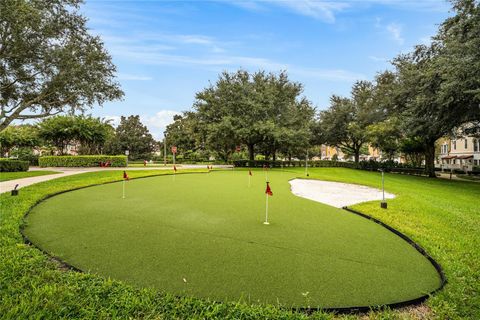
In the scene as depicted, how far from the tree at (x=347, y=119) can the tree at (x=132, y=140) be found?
32.4m

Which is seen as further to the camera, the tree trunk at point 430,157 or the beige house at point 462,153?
the beige house at point 462,153

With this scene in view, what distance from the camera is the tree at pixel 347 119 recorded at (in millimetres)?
29422

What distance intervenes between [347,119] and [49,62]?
2904 cm

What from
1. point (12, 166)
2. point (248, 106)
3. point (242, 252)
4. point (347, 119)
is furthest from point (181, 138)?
point (242, 252)

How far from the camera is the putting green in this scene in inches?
106

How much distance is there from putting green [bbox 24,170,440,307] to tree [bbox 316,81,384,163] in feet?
85.3

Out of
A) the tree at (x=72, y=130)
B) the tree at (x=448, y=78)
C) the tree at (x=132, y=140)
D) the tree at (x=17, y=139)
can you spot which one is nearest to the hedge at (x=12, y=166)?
the tree at (x=72, y=130)

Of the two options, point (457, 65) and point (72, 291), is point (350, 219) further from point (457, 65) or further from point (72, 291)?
point (457, 65)

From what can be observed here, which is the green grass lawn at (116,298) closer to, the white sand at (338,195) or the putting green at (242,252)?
the putting green at (242,252)

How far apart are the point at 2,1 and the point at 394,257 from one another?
48.4 feet

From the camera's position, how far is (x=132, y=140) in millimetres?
48469

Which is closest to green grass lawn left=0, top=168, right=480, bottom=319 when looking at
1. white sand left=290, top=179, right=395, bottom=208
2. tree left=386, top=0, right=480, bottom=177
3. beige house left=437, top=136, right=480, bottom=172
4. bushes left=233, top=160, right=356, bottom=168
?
white sand left=290, top=179, right=395, bottom=208

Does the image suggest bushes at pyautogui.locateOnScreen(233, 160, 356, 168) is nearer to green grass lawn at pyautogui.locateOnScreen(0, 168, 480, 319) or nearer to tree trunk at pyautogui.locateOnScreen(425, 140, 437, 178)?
tree trunk at pyautogui.locateOnScreen(425, 140, 437, 178)

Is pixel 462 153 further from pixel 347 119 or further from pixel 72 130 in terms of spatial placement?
pixel 72 130
